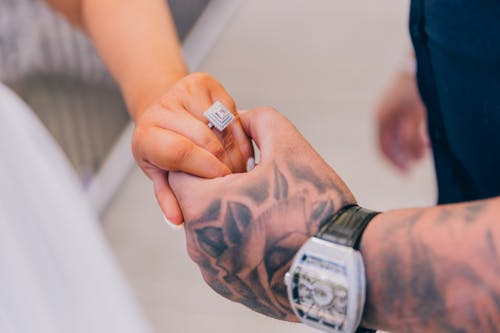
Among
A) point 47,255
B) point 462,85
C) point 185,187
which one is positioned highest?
point 462,85

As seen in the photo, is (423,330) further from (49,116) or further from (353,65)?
(353,65)

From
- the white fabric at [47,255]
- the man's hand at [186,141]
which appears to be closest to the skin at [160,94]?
the man's hand at [186,141]

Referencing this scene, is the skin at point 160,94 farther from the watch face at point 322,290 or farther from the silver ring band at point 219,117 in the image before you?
the watch face at point 322,290

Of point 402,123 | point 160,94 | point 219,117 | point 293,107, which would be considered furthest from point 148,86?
point 293,107

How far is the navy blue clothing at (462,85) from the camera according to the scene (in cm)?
83

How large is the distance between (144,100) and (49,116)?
1048mm

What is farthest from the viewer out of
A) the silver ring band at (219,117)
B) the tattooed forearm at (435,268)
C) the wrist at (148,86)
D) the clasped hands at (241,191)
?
the wrist at (148,86)

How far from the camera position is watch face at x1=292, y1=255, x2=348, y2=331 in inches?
27.6

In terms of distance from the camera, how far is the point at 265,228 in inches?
30.2

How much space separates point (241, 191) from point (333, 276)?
0.49 ft

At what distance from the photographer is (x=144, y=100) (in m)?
1.01

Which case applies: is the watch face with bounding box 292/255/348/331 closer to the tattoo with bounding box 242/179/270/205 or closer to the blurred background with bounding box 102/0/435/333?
the tattoo with bounding box 242/179/270/205

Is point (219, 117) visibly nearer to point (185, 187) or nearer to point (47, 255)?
point (185, 187)

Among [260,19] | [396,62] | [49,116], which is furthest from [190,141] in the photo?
[260,19]
